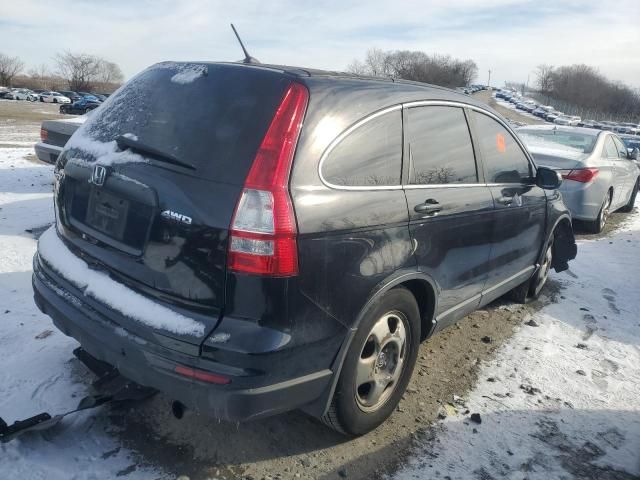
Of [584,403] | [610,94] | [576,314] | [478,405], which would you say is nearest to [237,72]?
[478,405]

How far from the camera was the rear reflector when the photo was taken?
6.92ft

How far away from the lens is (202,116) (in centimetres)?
241

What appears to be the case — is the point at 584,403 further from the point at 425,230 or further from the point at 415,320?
the point at 425,230

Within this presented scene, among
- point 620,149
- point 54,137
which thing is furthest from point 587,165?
point 54,137

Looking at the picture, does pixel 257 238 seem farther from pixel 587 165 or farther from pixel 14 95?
pixel 14 95

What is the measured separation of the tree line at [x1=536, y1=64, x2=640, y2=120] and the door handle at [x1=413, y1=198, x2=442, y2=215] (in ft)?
355

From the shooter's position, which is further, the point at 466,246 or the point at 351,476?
the point at 466,246

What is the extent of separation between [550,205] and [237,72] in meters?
3.28

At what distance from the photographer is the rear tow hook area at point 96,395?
2.56 metres

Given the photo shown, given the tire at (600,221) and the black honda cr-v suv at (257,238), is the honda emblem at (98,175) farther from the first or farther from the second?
the tire at (600,221)

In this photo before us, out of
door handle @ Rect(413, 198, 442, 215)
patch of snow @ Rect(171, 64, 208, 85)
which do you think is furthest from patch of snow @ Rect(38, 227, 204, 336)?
door handle @ Rect(413, 198, 442, 215)

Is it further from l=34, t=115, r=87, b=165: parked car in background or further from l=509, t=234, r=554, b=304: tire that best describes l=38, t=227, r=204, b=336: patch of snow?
l=34, t=115, r=87, b=165: parked car in background

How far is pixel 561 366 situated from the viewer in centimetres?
386

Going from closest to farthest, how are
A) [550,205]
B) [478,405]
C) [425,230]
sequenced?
[425,230]
[478,405]
[550,205]
